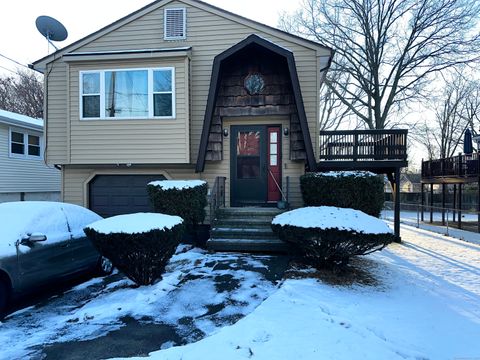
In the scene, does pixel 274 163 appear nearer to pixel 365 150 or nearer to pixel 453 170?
pixel 365 150

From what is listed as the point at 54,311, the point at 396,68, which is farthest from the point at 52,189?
the point at 396,68

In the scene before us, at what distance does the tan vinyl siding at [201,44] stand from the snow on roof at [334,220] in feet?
14.3

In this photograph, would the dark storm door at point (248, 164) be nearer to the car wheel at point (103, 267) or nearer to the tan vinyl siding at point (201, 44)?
the tan vinyl siding at point (201, 44)

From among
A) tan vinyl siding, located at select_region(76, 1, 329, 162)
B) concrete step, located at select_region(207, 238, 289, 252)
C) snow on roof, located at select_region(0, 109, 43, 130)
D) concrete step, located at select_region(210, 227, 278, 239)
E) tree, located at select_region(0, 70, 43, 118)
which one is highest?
tree, located at select_region(0, 70, 43, 118)

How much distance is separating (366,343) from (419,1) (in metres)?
26.6

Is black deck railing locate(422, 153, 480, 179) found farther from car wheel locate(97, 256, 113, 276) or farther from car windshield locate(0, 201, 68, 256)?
car windshield locate(0, 201, 68, 256)

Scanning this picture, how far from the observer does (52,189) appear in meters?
19.3

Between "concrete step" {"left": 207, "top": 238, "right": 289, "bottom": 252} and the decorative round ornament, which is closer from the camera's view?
"concrete step" {"left": 207, "top": 238, "right": 289, "bottom": 252}

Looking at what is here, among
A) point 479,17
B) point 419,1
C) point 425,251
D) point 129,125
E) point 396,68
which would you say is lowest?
point 425,251

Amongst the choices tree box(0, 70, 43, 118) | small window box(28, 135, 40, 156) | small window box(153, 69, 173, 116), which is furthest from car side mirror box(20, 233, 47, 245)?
tree box(0, 70, 43, 118)

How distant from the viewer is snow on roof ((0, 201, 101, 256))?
4926mm

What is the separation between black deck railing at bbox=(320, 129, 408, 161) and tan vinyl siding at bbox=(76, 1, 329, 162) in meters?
0.64

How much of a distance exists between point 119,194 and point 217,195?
3.71 m

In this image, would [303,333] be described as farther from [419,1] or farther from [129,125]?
[419,1]
